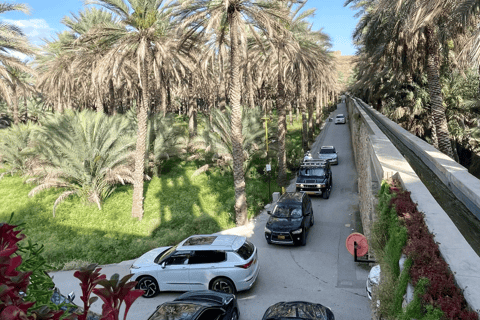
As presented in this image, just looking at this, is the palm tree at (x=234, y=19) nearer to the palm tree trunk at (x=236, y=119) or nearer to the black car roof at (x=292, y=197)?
the palm tree trunk at (x=236, y=119)

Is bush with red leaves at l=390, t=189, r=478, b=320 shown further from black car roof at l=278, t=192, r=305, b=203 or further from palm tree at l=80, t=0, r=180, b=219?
palm tree at l=80, t=0, r=180, b=219

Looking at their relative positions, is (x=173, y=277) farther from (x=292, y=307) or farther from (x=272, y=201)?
(x=272, y=201)

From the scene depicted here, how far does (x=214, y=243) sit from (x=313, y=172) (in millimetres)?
11312

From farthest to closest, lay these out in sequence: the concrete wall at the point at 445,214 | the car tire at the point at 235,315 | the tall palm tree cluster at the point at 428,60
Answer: the tall palm tree cluster at the point at 428,60 < the car tire at the point at 235,315 < the concrete wall at the point at 445,214

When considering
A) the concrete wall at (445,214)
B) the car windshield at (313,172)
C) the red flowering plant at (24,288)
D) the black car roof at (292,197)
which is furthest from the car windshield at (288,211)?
the red flowering plant at (24,288)

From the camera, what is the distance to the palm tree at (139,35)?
1614cm

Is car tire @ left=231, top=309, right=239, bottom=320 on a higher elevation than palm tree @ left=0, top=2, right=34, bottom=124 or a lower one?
lower

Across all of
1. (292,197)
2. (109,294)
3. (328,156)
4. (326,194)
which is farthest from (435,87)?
(109,294)

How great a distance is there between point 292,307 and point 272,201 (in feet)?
42.7

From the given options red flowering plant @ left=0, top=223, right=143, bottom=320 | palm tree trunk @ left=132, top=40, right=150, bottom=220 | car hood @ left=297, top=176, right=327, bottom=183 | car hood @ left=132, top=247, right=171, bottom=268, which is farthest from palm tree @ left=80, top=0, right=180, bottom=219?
red flowering plant @ left=0, top=223, right=143, bottom=320

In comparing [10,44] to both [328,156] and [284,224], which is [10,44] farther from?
[328,156]

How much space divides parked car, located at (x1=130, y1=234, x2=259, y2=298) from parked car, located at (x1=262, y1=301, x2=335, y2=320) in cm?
236

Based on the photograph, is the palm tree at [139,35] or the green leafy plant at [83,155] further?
the green leafy plant at [83,155]

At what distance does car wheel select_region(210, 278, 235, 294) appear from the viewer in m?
9.98
